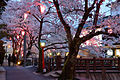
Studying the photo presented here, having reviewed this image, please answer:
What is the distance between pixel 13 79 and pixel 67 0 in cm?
783

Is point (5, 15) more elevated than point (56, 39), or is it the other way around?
point (5, 15)

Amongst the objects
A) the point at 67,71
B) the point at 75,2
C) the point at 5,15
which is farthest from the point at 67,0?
the point at 5,15

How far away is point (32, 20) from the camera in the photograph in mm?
27594

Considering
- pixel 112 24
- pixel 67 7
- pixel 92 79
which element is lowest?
pixel 92 79

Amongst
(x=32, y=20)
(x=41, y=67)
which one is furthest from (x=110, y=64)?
(x=32, y=20)

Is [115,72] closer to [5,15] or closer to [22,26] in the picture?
[22,26]

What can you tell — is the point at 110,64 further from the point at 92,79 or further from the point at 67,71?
the point at 67,71

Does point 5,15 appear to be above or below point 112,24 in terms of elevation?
above

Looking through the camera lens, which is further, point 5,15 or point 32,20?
point 5,15

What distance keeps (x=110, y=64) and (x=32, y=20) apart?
14.2 meters

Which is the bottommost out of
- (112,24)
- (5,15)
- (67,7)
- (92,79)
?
(92,79)

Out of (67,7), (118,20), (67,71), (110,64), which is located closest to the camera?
(67,71)

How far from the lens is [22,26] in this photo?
27672 millimetres

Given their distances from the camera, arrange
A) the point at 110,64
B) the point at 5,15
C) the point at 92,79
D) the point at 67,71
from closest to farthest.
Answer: the point at 67,71
the point at 92,79
the point at 110,64
the point at 5,15
